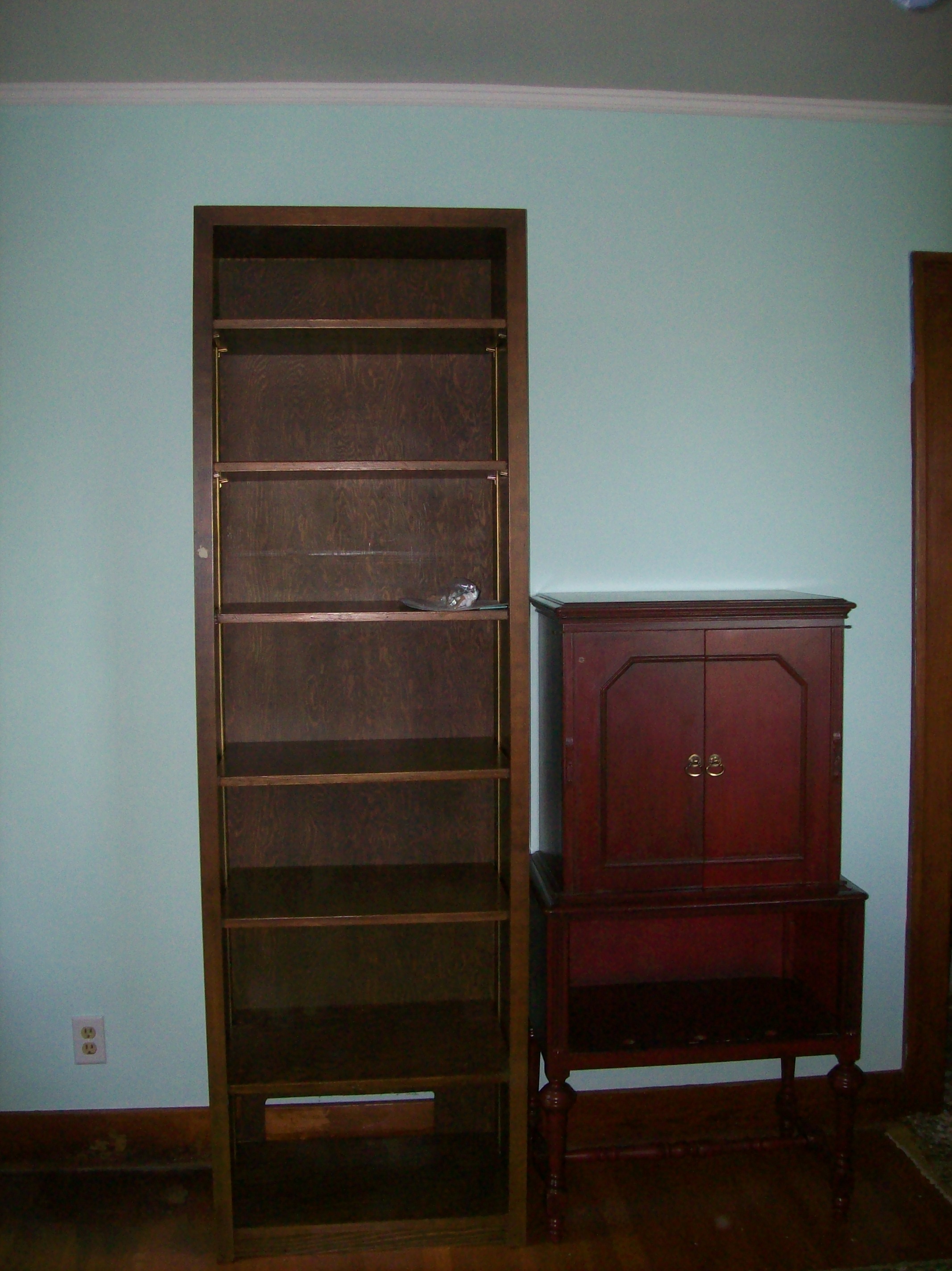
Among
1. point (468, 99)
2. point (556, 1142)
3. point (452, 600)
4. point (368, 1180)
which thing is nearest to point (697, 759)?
point (452, 600)

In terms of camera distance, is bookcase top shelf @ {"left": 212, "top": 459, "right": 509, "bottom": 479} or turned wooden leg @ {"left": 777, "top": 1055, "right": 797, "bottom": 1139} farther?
turned wooden leg @ {"left": 777, "top": 1055, "right": 797, "bottom": 1139}

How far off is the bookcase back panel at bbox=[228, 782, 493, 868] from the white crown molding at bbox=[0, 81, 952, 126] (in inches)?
66.6

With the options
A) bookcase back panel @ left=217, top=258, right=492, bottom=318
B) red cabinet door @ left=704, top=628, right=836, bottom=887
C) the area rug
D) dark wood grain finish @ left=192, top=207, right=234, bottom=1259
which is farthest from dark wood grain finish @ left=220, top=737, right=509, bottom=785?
the area rug

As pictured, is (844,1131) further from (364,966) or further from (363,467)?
(363,467)

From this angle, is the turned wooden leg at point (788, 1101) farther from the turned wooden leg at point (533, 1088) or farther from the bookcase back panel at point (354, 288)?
the bookcase back panel at point (354, 288)

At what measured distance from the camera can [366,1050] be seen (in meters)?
2.19

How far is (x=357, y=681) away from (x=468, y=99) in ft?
4.80

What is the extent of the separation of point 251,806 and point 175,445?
0.92m

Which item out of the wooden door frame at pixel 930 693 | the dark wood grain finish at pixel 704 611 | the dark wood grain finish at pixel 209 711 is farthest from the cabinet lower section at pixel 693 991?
the dark wood grain finish at pixel 209 711

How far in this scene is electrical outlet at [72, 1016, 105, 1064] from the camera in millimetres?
2436

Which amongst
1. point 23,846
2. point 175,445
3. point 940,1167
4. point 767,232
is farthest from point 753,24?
point 940,1167

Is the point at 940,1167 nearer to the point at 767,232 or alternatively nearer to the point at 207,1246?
the point at 207,1246

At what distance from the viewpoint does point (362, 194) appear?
2.33 m

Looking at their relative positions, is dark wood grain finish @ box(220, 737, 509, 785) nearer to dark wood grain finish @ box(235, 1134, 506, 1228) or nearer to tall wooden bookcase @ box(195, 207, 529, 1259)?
tall wooden bookcase @ box(195, 207, 529, 1259)
